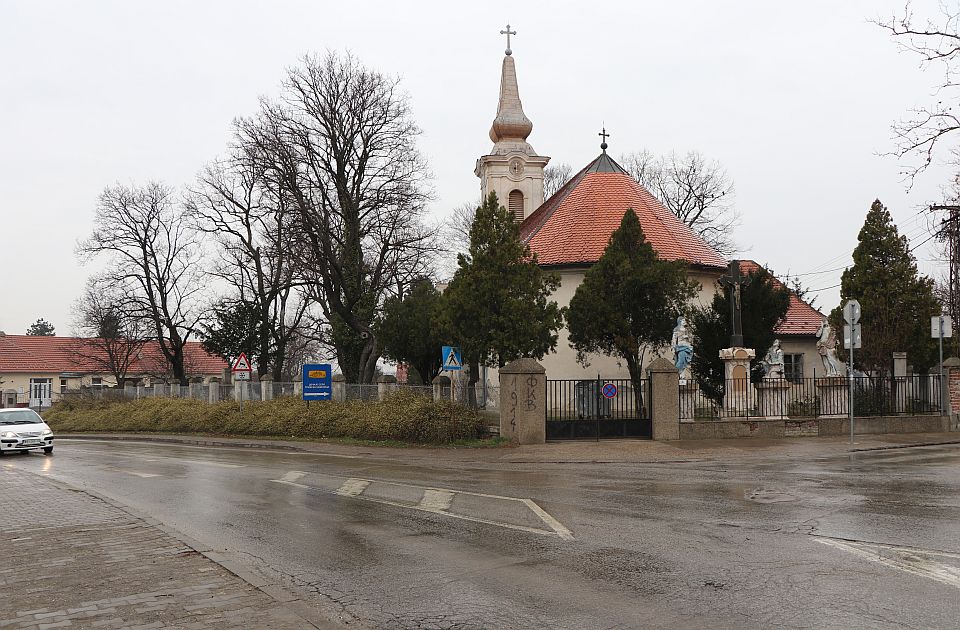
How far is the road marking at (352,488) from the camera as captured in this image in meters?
13.2

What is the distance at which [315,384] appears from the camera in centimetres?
2862

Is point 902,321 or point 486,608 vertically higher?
point 902,321

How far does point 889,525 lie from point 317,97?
3244cm

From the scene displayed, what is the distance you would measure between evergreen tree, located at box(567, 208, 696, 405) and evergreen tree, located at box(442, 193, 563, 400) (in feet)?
4.56

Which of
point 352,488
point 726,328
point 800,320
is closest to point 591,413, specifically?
point 726,328

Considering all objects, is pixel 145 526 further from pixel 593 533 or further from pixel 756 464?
pixel 756 464

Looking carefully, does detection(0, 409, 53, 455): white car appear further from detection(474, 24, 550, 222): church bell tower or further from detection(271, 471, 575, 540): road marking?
detection(474, 24, 550, 222): church bell tower

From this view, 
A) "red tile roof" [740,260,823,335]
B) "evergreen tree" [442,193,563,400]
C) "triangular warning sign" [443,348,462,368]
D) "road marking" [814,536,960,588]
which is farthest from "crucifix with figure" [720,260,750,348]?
"road marking" [814,536,960,588]

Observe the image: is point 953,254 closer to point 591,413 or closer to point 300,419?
point 591,413

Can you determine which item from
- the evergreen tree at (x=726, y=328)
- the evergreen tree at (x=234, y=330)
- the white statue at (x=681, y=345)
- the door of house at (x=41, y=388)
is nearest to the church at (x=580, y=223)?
the evergreen tree at (x=726, y=328)

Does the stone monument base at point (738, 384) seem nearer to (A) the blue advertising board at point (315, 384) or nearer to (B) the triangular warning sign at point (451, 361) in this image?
(B) the triangular warning sign at point (451, 361)

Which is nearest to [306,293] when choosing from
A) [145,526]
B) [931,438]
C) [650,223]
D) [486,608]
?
[650,223]

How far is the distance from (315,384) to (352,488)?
15192mm

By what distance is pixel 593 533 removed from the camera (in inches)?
365
